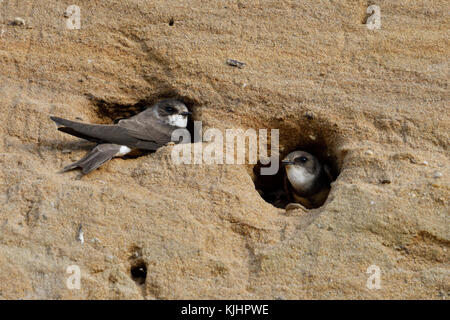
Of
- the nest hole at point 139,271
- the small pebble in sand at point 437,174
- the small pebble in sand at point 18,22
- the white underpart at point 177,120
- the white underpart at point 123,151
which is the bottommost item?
the nest hole at point 139,271

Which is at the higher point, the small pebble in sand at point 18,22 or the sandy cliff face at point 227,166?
the small pebble in sand at point 18,22

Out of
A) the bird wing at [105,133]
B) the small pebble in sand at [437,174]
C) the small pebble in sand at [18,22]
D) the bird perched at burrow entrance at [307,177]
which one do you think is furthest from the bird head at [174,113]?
the small pebble in sand at [437,174]

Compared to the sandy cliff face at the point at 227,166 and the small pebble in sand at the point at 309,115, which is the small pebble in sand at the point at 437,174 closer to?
A: the sandy cliff face at the point at 227,166

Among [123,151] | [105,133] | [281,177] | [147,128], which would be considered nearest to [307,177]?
[281,177]

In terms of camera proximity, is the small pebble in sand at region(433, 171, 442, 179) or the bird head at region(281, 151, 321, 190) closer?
the small pebble in sand at region(433, 171, 442, 179)

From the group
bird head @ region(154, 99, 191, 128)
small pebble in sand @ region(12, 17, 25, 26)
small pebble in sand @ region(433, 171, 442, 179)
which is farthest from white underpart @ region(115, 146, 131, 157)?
small pebble in sand @ region(433, 171, 442, 179)

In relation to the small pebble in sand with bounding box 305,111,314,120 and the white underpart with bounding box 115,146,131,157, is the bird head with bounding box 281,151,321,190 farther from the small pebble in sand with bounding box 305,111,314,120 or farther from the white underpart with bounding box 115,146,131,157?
the white underpart with bounding box 115,146,131,157
